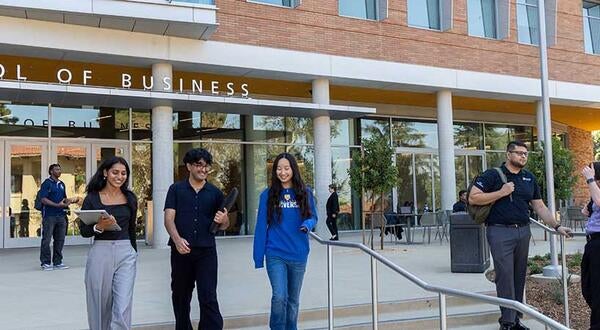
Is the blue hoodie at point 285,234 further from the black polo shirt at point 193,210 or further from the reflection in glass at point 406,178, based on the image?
the reflection in glass at point 406,178

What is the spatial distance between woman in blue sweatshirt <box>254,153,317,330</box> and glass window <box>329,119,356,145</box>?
54.6 feet

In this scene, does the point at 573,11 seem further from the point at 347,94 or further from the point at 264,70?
the point at 264,70

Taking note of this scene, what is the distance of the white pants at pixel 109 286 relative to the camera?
4.80 m

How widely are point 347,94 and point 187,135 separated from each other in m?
5.62

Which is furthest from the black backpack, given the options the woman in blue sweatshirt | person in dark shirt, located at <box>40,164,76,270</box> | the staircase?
person in dark shirt, located at <box>40,164,76,270</box>

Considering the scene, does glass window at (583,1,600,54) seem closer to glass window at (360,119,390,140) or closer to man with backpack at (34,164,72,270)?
glass window at (360,119,390,140)

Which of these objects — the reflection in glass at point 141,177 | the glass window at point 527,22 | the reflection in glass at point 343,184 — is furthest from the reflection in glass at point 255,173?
the glass window at point 527,22

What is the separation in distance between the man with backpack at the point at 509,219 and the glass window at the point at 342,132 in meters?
15.7

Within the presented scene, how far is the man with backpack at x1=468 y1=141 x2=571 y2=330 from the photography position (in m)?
6.15

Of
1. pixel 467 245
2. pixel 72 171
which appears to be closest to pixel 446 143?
pixel 467 245

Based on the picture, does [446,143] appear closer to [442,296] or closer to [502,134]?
[502,134]

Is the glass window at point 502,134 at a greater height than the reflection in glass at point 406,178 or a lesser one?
greater

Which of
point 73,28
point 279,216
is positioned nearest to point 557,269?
point 279,216

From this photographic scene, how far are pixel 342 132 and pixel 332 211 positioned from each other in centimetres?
585
